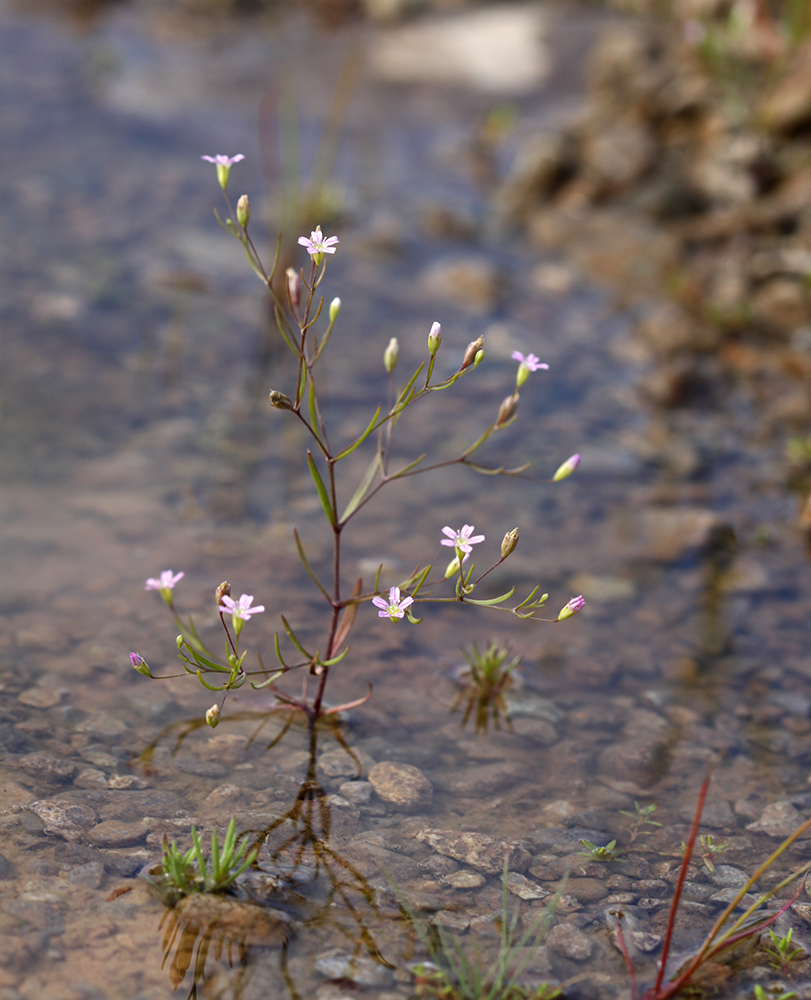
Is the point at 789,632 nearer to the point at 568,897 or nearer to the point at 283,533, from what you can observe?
the point at 568,897

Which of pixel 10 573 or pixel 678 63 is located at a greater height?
pixel 678 63

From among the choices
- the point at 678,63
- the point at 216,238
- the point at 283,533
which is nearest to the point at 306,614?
the point at 283,533

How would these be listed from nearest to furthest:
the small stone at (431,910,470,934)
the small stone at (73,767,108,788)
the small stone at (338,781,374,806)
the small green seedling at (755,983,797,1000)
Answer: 1. the small green seedling at (755,983,797,1000)
2. the small stone at (431,910,470,934)
3. the small stone at (73,767,108,788)
4. the small stone at (338,781,374,806)

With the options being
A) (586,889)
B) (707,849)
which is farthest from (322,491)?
(707,849)

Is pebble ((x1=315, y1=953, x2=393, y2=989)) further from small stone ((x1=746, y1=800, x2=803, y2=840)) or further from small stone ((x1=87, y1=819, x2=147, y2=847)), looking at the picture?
small stone ((x1=746, y1=800, x2=803, y2=840))

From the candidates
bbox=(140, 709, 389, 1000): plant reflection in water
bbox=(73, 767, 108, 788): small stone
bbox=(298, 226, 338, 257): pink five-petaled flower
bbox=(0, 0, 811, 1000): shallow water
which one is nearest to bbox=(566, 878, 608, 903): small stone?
bbox=(0, 0, 811, 1000): shallow water

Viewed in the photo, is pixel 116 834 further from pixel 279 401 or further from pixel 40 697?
pixel 279 401
